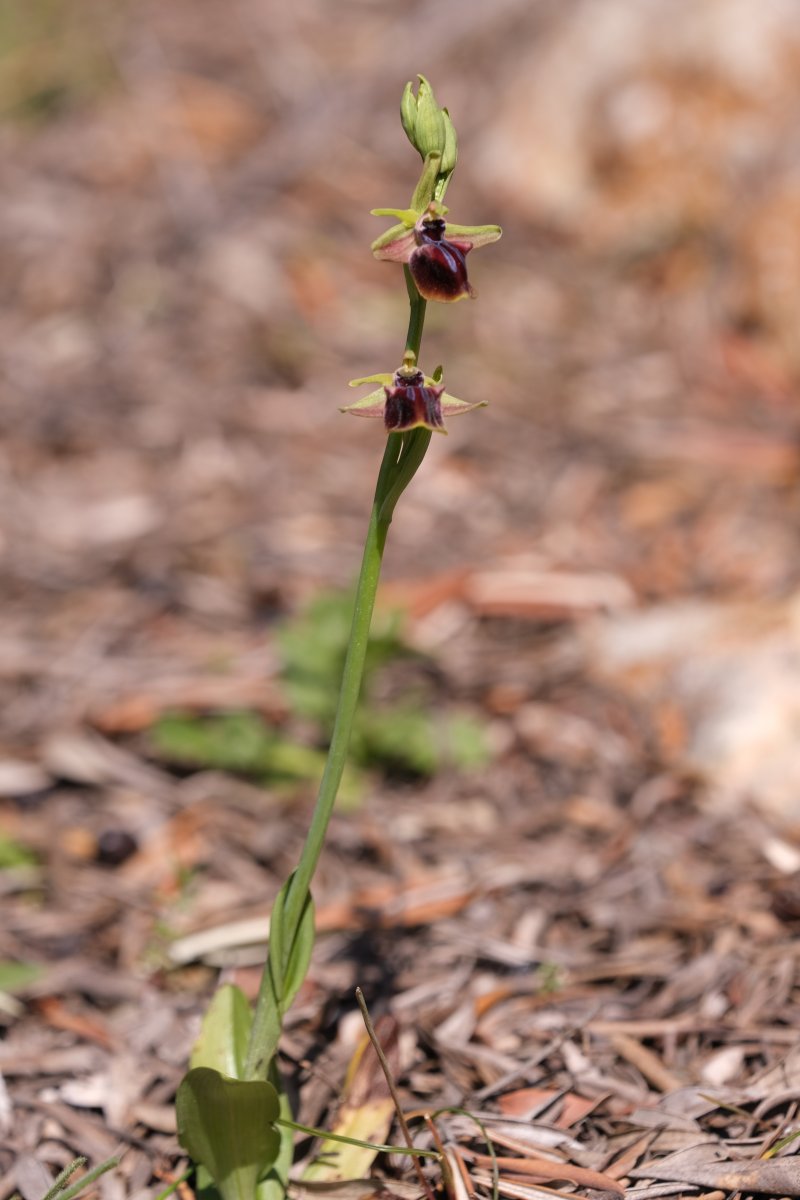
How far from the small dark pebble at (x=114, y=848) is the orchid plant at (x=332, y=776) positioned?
1000 millimetres

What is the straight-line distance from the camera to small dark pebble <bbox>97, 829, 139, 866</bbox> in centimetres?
306

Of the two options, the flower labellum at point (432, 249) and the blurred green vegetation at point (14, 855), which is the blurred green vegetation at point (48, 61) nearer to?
the blurred green vegetation at point (14, 855)

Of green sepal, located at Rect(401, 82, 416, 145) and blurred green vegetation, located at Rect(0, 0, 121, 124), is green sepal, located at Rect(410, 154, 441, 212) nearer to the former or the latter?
green sepal, located at Rect(401, 82, 416, 145)

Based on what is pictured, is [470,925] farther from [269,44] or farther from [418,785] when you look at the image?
[269,44]

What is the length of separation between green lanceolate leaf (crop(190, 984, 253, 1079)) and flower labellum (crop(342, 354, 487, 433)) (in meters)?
1.10

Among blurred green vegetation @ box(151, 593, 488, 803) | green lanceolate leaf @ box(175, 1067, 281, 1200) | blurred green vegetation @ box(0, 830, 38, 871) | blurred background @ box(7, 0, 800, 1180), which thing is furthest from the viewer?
blurred green vegetation @ box(151, 593, 488, 803)

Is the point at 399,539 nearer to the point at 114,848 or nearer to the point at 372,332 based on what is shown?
the point at 372,332

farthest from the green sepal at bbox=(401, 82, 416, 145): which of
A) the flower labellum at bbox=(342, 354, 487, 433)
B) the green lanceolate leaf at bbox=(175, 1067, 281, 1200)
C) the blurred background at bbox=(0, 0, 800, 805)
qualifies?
the blurred background at bbox=(0, 0, 800, 805)

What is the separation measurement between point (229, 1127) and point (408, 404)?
1155mm

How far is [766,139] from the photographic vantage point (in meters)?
5.74

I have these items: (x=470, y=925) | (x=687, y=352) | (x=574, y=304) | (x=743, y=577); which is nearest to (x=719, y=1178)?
(x=470, y=925)

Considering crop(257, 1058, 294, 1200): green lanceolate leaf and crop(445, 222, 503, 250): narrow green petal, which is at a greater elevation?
crop(445, 222, 503, 250): narrow green petal

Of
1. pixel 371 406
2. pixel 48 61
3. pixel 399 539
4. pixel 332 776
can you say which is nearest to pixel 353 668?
pixel 332 776

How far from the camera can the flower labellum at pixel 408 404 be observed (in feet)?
5.43
